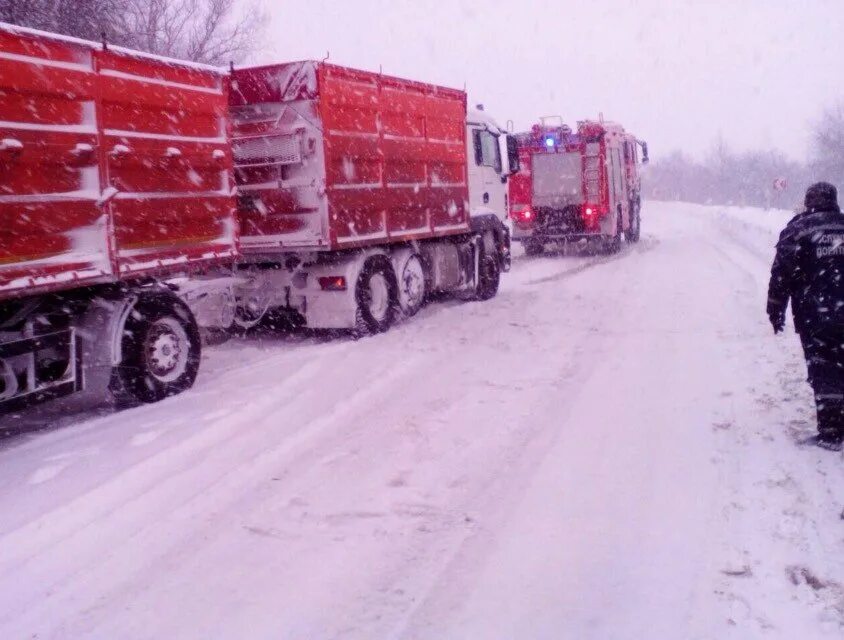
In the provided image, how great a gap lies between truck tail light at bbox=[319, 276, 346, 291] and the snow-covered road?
4.49 feet

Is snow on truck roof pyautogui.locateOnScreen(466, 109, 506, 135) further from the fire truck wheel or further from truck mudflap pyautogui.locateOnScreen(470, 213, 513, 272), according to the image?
the fire truck wheel

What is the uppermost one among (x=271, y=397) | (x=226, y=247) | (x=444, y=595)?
(x=226, y=247)

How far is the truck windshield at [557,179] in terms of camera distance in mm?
20656

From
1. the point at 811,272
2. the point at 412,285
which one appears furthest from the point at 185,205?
the point at 811,272

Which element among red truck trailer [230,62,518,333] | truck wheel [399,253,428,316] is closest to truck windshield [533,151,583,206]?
red truck trailer [230,62,518,333]

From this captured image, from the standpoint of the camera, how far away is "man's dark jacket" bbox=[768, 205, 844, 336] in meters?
5.24

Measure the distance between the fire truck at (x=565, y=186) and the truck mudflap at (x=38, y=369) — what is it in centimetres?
1541

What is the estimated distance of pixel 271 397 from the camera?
7074mm

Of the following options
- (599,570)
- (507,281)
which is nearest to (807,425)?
(599,570)

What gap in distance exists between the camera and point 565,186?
20766mm

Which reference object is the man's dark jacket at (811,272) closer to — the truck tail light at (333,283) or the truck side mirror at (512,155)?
the truck tail light at (333,283)

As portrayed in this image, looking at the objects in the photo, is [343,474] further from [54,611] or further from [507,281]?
[507,281]

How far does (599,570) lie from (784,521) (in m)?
1.15

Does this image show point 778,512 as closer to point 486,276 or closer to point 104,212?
point 104,212
